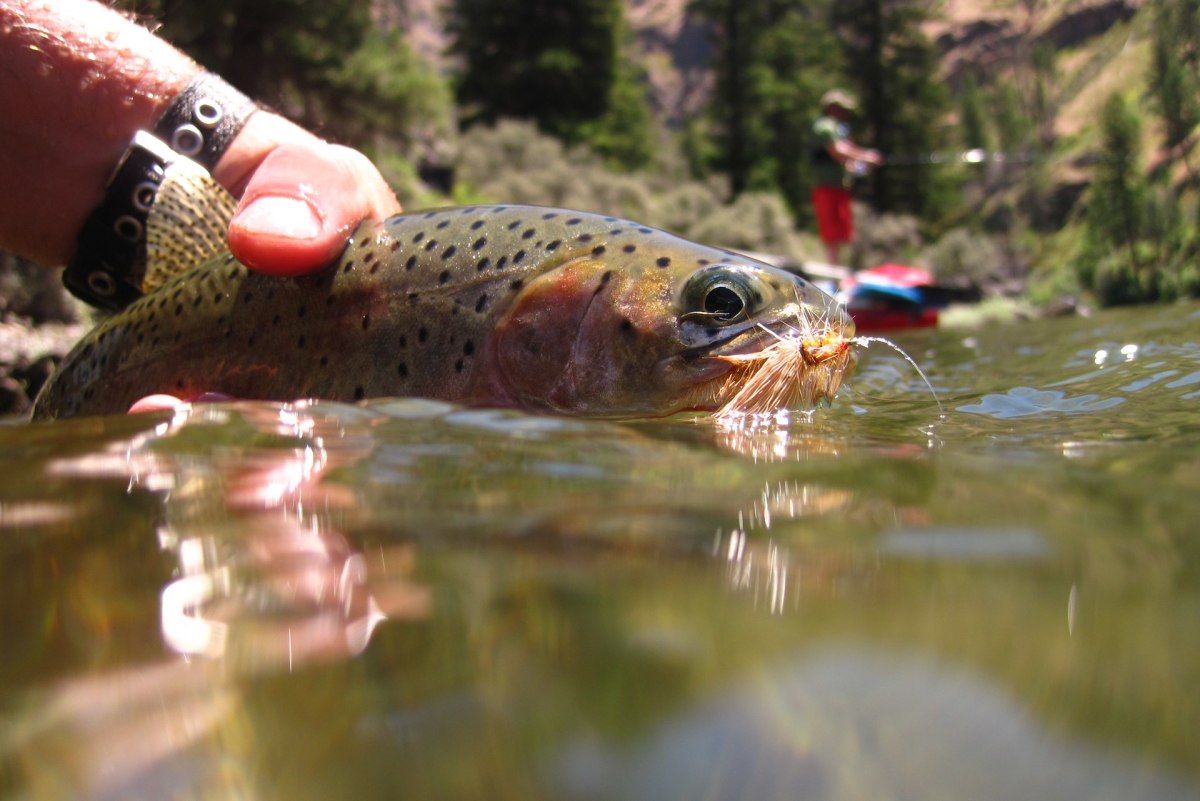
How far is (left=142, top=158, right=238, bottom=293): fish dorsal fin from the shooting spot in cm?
304

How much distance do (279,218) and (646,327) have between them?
1148 millimetres

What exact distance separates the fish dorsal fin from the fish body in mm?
201

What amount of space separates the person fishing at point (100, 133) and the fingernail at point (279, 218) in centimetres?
20

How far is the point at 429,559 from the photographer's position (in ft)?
3.19

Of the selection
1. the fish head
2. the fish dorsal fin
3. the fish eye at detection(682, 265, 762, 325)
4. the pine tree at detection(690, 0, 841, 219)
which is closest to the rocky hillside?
the pine tree at detection(690, 0, 841, 219)

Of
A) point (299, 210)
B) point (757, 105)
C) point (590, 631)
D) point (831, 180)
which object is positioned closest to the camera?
point (590, 631)

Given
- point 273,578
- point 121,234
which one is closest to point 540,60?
point 121,234

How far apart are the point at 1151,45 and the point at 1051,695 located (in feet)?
89.8

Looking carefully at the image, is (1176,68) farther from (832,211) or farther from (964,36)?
(964,36)

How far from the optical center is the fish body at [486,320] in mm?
2355

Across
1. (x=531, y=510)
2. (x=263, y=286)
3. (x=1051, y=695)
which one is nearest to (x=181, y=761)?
(x=531, y=510)

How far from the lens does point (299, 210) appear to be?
8.41 ft

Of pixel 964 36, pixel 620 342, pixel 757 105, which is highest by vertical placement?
pixel 964 36

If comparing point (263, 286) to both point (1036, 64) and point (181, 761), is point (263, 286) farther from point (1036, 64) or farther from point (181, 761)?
point (1036, 64)
